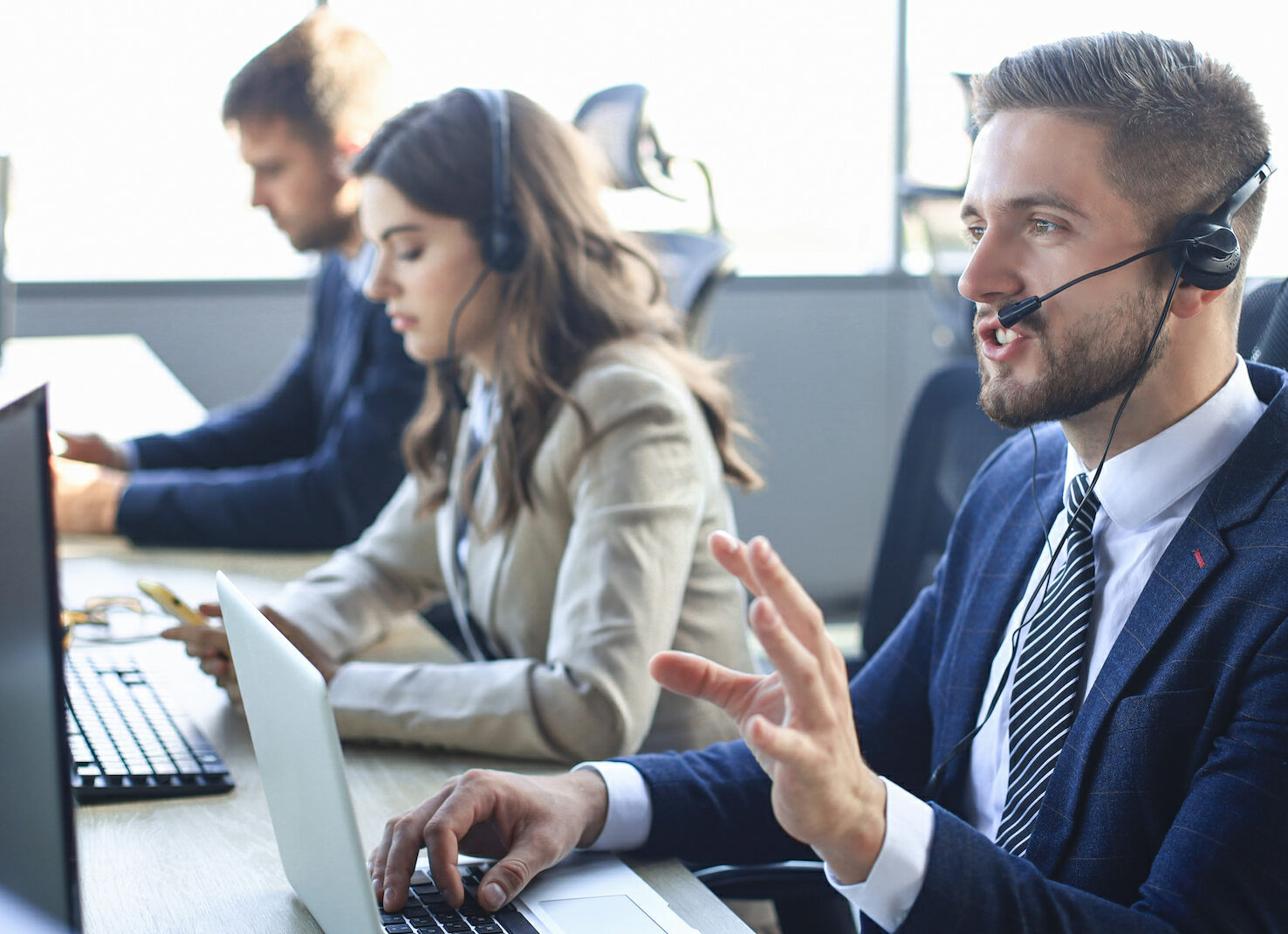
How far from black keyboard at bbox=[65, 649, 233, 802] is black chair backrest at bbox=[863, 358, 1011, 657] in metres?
0.82

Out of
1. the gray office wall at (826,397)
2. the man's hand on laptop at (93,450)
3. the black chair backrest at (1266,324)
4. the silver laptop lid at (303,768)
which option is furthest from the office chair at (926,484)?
the gray office wall at (826,397)

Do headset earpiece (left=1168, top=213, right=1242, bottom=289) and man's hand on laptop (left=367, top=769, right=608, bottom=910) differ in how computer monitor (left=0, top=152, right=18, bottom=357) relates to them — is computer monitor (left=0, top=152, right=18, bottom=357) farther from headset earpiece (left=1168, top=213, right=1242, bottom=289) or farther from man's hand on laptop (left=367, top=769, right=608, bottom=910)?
headset earpiece (left=1168, top=213, right=1242, bottom=289)

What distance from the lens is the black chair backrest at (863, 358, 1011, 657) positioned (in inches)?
59.8

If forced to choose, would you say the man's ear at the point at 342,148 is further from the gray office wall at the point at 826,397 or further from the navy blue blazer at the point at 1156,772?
the gray office wall at the point at 826,397

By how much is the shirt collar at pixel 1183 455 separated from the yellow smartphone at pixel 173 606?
3.07 ft

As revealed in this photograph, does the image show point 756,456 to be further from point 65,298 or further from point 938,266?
point 65,298

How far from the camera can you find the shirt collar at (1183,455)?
89 centimetres

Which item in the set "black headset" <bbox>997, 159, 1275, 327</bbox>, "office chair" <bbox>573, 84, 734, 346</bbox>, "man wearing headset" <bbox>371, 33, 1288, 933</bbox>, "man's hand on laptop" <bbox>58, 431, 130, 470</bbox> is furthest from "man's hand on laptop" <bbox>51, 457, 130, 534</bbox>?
"black headset" <bbox>997, 159, 1275, 327</bbox>

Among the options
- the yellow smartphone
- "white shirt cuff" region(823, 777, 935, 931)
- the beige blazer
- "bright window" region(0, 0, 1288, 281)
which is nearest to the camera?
"white shirt cuff" region(823, 777, 935, 931)

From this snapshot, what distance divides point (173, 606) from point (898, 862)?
97 centimetres

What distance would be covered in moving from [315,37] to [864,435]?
2.24 metres

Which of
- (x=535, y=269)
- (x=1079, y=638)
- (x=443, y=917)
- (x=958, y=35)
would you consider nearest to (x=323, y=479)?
(x=535, y=269)

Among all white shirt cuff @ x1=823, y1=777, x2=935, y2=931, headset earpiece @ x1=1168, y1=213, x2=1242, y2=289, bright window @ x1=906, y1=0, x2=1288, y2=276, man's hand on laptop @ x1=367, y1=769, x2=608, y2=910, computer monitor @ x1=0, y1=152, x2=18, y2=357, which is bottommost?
man's hand on laptop @ x1=367, y1=769, x2=608, y2=910

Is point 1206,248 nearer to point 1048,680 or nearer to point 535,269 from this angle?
point 1048,680
